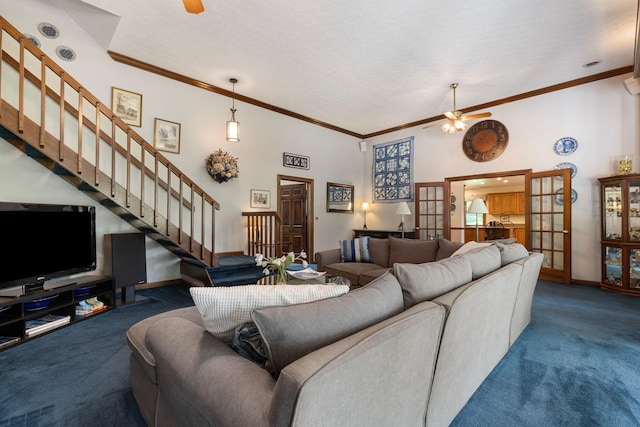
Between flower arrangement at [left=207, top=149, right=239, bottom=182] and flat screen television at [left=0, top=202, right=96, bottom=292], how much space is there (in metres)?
1.77

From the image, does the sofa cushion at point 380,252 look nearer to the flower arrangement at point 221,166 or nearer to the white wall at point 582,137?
the flower arrangement at point 221,166

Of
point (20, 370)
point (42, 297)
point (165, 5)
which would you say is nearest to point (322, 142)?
point (165, 5)

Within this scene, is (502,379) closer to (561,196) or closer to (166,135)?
(561,196)

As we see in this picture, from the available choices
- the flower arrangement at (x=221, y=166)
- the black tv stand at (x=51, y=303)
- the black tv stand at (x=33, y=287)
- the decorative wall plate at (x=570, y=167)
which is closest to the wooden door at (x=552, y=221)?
the decorative wall plate at (x=570, y=167)

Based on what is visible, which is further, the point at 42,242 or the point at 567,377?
the point at 42,242

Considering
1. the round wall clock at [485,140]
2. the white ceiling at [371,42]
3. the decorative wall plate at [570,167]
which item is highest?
the white ceiling at [371,42]

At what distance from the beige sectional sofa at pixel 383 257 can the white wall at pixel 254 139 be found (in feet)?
6.14

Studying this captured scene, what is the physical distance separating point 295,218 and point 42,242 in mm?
4200

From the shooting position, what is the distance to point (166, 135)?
13.8 feet

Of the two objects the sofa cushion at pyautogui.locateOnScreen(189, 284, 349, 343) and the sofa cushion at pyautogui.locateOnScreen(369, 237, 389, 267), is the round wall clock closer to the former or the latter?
the sofa cushion at pyautogui.locateOnScreen(369, 237, 389, 267)

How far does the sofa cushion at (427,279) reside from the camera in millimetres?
1284

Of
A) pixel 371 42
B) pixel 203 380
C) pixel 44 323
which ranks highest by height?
pixel 371 42

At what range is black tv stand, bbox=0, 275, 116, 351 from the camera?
2.32 metres

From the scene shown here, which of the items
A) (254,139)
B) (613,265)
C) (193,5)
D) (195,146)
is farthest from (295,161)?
(613,265)
